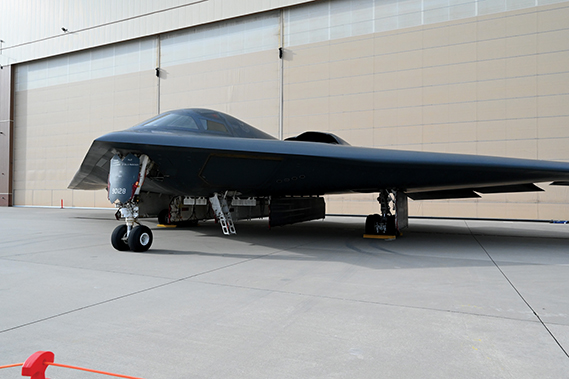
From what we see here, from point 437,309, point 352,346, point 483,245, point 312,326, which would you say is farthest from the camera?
point 483,245

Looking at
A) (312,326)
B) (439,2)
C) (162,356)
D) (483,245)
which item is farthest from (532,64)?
(162,356)

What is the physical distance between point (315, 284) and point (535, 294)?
2458mm

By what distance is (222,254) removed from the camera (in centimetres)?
651

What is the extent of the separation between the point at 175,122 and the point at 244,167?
188 centimetres

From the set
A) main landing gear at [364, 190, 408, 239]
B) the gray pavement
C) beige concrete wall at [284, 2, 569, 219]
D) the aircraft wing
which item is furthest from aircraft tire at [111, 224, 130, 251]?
beige concrete wall at [284, 2, 569, 219]

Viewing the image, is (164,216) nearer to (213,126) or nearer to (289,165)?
(213,126)

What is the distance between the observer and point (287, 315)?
Answer: 10.4ft

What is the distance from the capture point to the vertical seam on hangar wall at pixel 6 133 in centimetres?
2812

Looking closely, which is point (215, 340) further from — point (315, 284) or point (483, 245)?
point (483, 245)

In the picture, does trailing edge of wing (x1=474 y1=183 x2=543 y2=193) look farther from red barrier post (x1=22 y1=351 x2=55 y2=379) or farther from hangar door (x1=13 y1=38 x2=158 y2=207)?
hangar door (x1=13 y1=38 x2=158 y2=207)

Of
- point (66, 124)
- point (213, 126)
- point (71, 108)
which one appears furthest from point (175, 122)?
point (66, 124)

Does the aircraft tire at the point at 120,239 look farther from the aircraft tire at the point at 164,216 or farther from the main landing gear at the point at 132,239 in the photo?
the aircraft tire at the point at 164,216

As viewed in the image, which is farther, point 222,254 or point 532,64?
point 532,64

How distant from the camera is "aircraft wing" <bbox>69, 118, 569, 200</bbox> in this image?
6.39 m
